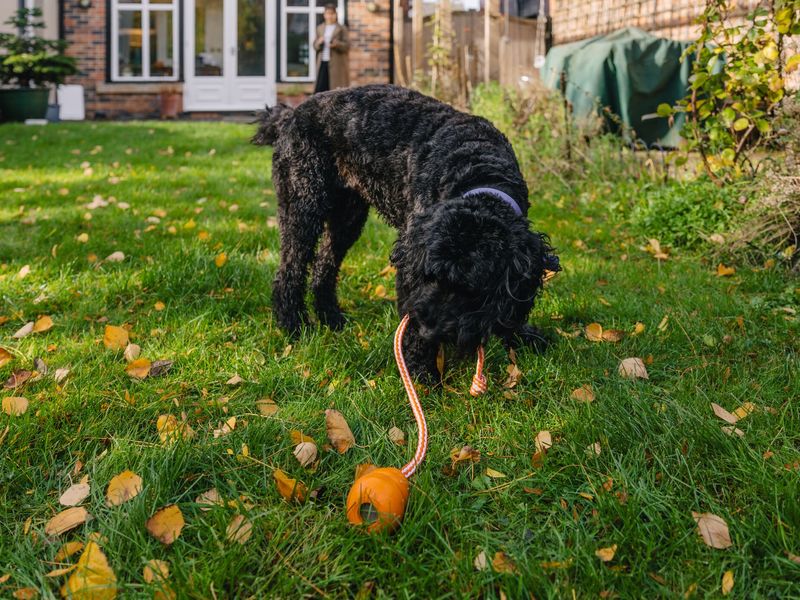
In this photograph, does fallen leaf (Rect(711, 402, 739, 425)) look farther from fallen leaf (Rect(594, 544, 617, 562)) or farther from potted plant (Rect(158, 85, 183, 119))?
potted plant (Rect(158, 85, 183, 119))

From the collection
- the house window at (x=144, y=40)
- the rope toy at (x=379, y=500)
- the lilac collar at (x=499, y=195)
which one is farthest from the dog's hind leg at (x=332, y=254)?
the house window at (x=144, y=40)

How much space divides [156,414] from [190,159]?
21.9 feet

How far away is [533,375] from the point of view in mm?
2881

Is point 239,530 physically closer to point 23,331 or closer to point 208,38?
point 23,331

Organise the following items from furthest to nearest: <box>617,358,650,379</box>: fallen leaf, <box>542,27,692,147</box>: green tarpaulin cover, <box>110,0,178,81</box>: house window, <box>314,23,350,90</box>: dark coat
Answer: <box>110,0,178,81</box>: house window
<box>314,23,350,90</box>: dark coat
<box>542,27,692,147</box>: green tarpaulin cover
<box>617,358,650,379</box>: fallen leaf

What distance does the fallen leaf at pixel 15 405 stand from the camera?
8.17 feet

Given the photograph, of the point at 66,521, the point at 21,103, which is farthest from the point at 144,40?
the point at 66,521

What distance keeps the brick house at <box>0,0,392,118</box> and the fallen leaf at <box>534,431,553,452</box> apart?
15177mm

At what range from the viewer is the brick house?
16125mm

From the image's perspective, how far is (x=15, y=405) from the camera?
2520mm

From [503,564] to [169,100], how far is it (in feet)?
54.7

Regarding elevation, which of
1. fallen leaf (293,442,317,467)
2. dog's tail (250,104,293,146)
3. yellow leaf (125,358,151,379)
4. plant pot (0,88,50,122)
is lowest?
fallen leaf (293,442,317,467)

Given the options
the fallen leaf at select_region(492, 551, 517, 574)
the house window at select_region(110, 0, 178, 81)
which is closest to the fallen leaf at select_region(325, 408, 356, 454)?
the fallen leaf at select_region(492, 551, 517, 574)

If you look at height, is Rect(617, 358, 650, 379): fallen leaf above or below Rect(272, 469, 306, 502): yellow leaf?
above
